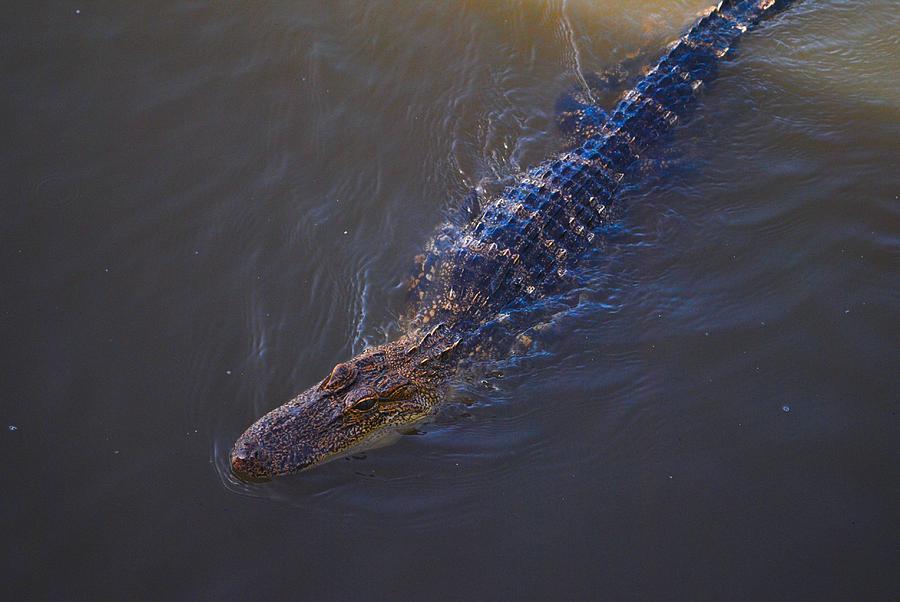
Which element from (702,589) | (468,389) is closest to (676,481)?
(702,589)

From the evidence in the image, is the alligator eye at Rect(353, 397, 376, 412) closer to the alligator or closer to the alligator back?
the alligator

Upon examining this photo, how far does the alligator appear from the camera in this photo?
4.43 meters

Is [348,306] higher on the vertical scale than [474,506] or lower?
higher

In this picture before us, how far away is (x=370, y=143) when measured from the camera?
5914mm

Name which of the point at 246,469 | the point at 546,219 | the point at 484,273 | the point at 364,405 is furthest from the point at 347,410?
the point at 546,219

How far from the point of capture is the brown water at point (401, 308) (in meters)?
3.99

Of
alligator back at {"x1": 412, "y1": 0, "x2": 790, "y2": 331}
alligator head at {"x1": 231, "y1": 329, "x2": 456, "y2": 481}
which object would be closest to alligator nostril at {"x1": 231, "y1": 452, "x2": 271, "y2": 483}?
alligator head at {"x1": 231, "y1": 329, "x2": 456, "y2": 481}

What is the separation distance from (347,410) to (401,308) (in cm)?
100

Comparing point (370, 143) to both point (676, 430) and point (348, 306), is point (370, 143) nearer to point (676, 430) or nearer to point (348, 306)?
point (348, 306)

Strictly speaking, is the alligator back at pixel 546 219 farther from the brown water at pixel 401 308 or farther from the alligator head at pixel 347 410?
the alligator head at pixel 347 410

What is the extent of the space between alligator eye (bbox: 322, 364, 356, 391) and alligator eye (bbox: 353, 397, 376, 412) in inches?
5.8

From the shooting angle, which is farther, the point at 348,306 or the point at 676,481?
the point at 348,306

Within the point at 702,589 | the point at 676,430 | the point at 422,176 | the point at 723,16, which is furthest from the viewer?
the point at 723,16

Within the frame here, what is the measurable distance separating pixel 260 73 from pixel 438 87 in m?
1.60
